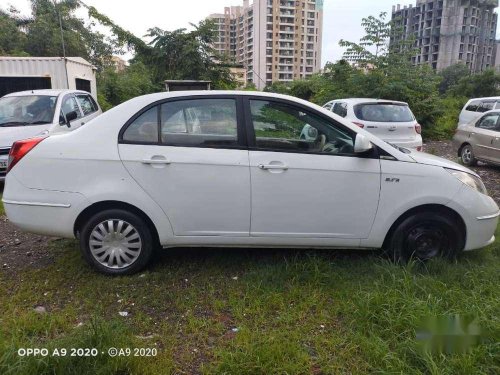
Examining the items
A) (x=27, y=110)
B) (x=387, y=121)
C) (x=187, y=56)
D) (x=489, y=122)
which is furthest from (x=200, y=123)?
(x=187, y=56)

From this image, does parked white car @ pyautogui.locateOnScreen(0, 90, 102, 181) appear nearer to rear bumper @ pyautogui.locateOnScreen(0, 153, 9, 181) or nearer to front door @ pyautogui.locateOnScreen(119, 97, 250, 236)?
rear bumper @ pyautogui.locateOnScreen(0, 153, 9, 181)

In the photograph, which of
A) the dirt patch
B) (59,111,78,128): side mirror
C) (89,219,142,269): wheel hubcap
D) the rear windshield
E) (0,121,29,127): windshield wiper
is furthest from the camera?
the rear windshield

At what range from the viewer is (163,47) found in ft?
66.2

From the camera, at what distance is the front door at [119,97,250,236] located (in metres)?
3.31

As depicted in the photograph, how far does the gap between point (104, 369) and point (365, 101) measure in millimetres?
8033

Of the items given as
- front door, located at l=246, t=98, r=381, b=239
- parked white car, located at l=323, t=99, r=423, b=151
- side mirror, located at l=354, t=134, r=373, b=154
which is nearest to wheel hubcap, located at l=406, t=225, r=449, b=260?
front door, located at l=246, t=98, r=381, b=239

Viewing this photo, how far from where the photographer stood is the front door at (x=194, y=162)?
130 inches

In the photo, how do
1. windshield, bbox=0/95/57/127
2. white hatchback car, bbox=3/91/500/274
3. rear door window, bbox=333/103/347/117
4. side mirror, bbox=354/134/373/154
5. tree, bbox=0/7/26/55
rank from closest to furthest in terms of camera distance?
side mirror, bbox=354/134/373/154
white hatchback car, bbox=3/91/500/274
windshield, bbox=0/95/57/127
rear door window, bbox=333/103/347/117
tree, bbox=0/7/26/55

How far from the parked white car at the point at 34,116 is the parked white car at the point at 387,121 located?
223 inches

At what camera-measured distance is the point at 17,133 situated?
6.64 metres

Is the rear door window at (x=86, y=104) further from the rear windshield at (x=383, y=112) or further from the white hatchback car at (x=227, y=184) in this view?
the rear windshield at (x=383, y=112)

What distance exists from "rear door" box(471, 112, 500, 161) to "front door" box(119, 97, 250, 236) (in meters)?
7.25

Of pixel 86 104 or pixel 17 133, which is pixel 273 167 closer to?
pixel 17 133

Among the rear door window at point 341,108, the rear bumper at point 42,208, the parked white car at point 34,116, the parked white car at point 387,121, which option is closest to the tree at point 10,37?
the parked white car at point 34,116
